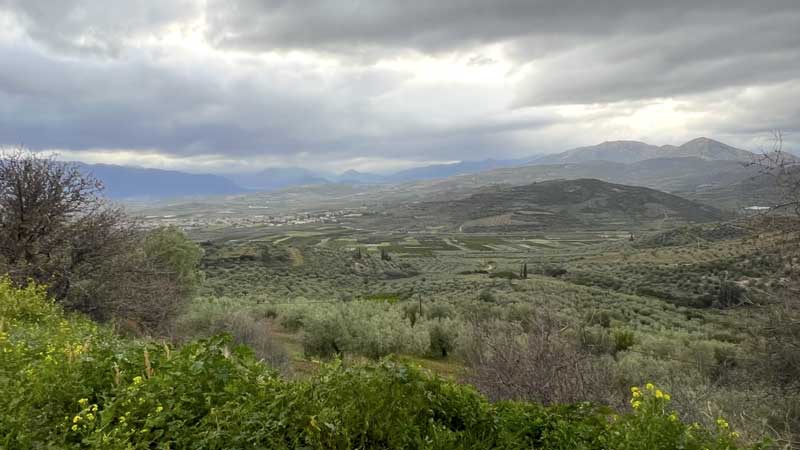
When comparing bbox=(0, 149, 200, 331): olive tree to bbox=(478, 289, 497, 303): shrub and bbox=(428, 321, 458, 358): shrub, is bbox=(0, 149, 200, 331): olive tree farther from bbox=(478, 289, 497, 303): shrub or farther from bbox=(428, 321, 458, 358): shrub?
bbox=(478, 289, 497, 303): shrub

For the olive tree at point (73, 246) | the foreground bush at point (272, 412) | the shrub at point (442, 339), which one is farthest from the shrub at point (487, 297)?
the foreground bush at point (272, 412)

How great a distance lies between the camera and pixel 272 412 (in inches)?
171

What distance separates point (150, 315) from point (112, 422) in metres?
12.8

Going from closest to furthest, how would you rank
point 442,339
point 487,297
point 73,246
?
point 73,246 < point 442,339 < point 487,297

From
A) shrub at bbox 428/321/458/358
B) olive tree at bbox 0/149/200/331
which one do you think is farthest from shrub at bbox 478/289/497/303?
olive tree at bbox 0/149/200/331

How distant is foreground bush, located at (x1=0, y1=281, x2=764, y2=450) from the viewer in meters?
4.00

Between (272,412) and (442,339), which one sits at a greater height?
(272,412)

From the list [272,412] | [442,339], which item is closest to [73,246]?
[272,412]

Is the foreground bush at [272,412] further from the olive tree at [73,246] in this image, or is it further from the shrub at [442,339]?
the shrub at [442,339]

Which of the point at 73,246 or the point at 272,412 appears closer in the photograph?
the point at 272,412

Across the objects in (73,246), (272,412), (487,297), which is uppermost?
(73,246)

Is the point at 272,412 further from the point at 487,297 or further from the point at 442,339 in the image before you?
the point at 487,297

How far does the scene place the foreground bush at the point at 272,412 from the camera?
400 cm

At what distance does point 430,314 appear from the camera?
90.0ft
